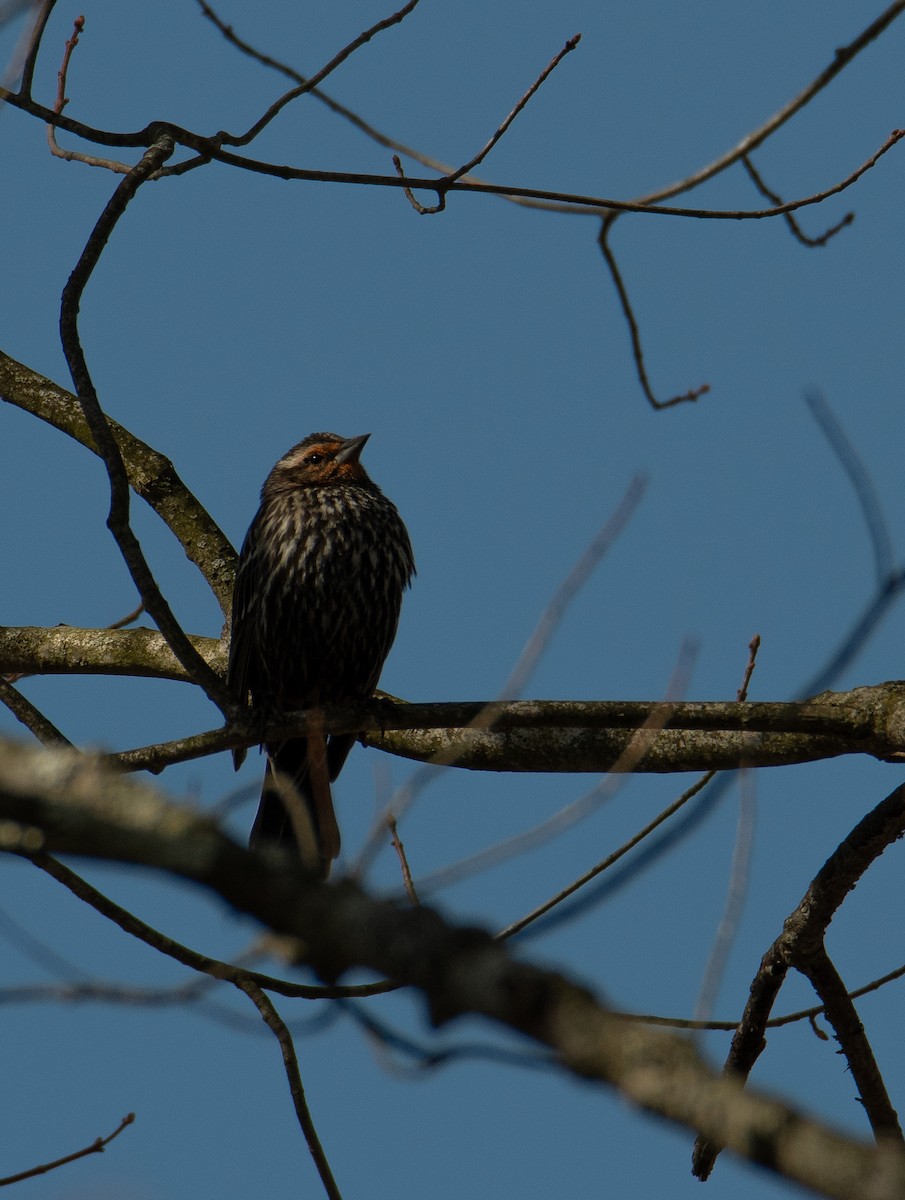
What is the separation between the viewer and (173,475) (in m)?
5.75

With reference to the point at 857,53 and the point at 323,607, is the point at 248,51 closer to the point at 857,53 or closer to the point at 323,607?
Result: the point at 857,53

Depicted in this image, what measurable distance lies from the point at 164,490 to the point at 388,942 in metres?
4.60

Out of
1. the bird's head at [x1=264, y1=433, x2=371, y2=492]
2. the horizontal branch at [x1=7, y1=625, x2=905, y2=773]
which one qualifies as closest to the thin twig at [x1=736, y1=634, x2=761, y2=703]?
the horizontal branch at [x1=7, y1=625, x2=905, y2=773]

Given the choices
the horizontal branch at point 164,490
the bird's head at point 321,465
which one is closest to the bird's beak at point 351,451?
the bird's head at point 321,465

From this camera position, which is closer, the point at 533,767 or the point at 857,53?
the point at 857,53

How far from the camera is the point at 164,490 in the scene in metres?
5.72

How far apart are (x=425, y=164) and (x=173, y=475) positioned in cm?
261

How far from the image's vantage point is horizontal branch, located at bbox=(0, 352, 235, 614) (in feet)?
18.8

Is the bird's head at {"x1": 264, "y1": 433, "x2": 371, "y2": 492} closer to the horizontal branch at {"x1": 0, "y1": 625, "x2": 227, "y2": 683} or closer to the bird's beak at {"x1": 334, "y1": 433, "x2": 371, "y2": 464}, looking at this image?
the bird's beak at {"x1": 334, "y1": 433, "x2": 371, "y2": 464}

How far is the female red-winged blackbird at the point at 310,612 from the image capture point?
5.52 metres

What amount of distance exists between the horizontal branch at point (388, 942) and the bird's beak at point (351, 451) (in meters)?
4.92

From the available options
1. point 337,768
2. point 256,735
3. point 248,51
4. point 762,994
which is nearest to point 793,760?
point 762,994

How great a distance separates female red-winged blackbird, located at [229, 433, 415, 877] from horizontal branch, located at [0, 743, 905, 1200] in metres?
4.05

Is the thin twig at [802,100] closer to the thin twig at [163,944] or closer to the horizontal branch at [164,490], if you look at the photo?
the thin twig at [163,944]
